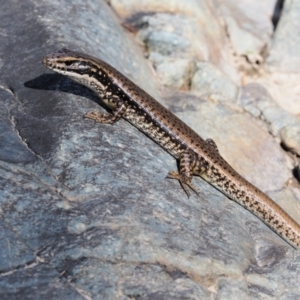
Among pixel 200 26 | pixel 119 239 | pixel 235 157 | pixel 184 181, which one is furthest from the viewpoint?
pixel 200 26

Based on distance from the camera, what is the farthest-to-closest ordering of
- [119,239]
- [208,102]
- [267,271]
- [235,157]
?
1. [208,102]
2. [235,157]
3. [267,271]
4. [119,239]

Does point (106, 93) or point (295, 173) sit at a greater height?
point (106, 93)

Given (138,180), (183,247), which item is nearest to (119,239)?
(183,247)

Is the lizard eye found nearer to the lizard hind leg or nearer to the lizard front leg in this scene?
the lizard front leg

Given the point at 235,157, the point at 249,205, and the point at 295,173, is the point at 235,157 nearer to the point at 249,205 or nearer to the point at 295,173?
the point at 295,173

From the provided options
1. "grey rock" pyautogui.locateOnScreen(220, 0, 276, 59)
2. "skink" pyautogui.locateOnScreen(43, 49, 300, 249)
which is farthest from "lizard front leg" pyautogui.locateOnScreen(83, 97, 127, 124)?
"grey rock" pyautogui.locateOnScreen(220, 0, 276, 59)

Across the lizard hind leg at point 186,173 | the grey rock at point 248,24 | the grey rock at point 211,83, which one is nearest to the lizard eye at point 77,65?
the lizard hind leg at point 186,173

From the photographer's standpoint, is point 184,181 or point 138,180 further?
point 184,181
